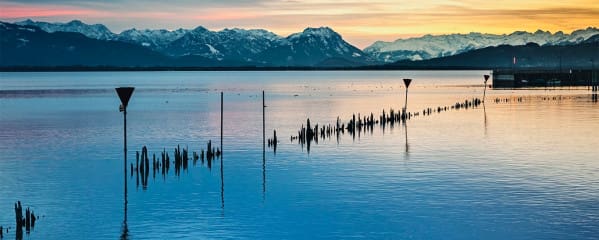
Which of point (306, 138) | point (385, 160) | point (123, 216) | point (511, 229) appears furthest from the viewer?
point (306, 138)

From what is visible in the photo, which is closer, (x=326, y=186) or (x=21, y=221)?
Result: (x=21, y=221)

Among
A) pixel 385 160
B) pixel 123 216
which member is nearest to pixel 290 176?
pixel 385 160

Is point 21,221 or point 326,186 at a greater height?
point 326,186

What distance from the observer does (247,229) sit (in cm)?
3061

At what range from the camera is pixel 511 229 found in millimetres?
30031

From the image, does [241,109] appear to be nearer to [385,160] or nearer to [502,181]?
[385,160]

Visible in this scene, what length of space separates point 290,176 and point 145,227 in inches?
556

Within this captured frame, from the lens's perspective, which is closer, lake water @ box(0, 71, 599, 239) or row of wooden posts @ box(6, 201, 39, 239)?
row of wooden posts @ box(6, 201, 39, 239)

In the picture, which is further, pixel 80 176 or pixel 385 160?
pixel 385 160

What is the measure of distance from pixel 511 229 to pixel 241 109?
8787 centimetres

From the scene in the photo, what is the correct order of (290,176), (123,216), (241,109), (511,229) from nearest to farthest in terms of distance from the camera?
(511,229)
(123,216)
(290,176)
(241,109)

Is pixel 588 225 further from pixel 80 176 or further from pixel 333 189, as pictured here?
pixel 80 176

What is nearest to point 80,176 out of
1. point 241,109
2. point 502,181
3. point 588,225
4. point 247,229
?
point 247,229

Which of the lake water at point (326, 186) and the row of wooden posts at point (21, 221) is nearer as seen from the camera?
the row of wooden posts at point (21, 221)
